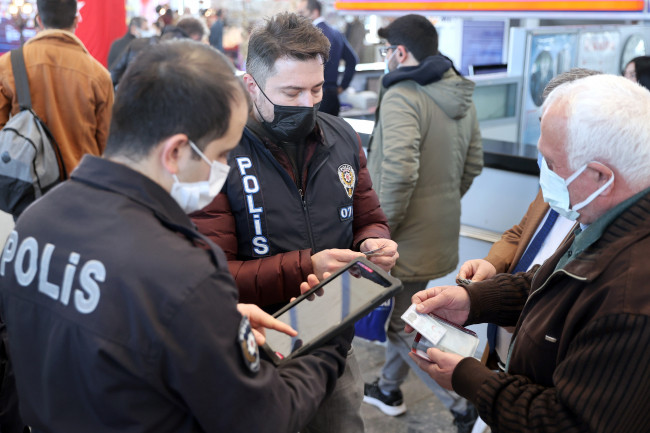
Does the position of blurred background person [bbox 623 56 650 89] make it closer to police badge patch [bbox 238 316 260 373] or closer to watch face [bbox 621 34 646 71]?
watch face [bbox 621 34 646 71]

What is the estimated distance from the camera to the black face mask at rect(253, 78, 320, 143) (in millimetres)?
2018

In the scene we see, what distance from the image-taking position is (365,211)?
2.29 meters

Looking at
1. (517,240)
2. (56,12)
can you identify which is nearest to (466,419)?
(517,240)

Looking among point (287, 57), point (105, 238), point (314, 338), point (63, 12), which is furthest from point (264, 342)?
point (63, 12)

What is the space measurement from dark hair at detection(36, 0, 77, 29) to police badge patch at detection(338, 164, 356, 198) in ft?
7.60

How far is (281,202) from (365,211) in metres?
0.42

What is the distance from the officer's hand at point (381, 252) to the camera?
2.10 metres

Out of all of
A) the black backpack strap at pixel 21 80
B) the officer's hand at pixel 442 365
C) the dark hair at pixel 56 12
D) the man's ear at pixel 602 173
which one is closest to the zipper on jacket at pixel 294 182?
the officer's hand at pixel 442 365

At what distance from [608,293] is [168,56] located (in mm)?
1021

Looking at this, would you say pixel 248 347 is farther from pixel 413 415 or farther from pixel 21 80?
pixel 21 80

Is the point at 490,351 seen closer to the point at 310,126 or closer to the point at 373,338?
the point at 310,126

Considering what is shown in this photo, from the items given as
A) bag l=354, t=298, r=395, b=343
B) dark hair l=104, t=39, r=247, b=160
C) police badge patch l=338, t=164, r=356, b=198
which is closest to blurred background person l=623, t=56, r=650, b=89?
bag l=354, t=298, r=395, b=343

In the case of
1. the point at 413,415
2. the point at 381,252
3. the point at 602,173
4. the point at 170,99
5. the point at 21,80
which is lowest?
the point at 413,415

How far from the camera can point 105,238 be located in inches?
45.3
